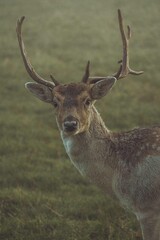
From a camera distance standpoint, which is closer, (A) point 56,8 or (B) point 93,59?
(B) point 93,59

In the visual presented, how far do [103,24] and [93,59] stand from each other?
318 centimetres

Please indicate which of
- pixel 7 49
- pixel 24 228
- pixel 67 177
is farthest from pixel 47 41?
pixel 24 228

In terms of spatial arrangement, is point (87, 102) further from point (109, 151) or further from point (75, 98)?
point (109, 151)

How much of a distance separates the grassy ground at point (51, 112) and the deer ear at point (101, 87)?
57.0 inches

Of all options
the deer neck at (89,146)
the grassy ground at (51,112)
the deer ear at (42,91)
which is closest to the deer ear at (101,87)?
the deer neck at (89,146)

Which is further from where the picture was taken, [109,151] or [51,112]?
[51,112]

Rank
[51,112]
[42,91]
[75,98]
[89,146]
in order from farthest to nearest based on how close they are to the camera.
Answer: [51,112]
[42,91]
[89,146]
[75,98]

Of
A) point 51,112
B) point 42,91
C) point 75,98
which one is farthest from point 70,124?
point 51,112

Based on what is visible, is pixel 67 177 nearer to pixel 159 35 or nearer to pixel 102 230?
pixel 102 230

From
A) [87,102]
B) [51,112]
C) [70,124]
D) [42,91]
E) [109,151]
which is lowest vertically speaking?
[109,151]

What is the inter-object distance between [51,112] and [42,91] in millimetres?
4555

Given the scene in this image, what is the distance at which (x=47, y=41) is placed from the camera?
14.8m

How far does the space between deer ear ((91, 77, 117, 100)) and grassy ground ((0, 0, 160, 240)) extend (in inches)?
57.0

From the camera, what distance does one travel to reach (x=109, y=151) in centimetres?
546
